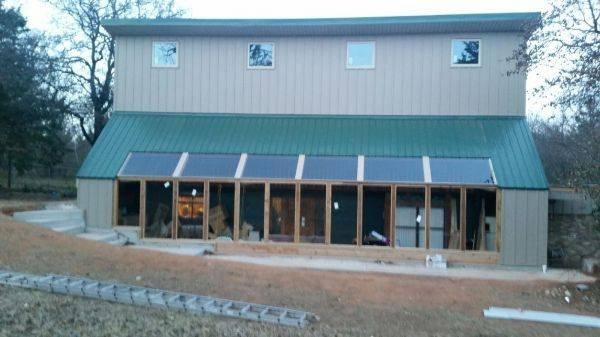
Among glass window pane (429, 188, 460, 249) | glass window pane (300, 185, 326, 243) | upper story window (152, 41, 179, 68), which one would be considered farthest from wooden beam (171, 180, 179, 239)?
glass window pane (429, 188, 460, 249)

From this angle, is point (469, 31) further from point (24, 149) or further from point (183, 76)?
point (24, 149)

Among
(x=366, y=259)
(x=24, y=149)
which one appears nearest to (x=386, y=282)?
(x=366, y=259)

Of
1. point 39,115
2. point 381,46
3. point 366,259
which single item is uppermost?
point 381,46

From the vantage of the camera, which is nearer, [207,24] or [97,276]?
[97,276]

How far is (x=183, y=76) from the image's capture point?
1681cm

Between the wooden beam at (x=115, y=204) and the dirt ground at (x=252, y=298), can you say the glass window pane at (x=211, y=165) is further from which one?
the dirt ground at (x=252, y=298)

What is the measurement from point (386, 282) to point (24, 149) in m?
15.4

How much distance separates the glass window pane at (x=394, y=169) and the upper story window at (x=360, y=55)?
3083mm

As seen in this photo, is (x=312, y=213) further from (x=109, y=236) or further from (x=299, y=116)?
(x=109, y=236)

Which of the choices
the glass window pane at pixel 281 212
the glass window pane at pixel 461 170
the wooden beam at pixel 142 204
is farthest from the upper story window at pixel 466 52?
the wooden beam at pixel 142 204

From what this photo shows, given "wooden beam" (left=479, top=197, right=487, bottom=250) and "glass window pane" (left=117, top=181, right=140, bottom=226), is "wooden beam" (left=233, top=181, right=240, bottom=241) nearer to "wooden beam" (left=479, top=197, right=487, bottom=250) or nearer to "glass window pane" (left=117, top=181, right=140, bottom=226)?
"glass window pane" (left=117, top=181, right=140, bottom=226)

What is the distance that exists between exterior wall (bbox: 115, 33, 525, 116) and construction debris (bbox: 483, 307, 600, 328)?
326 inches

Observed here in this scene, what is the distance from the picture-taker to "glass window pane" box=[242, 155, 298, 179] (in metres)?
14.5

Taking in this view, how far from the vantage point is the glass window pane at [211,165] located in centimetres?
1466
